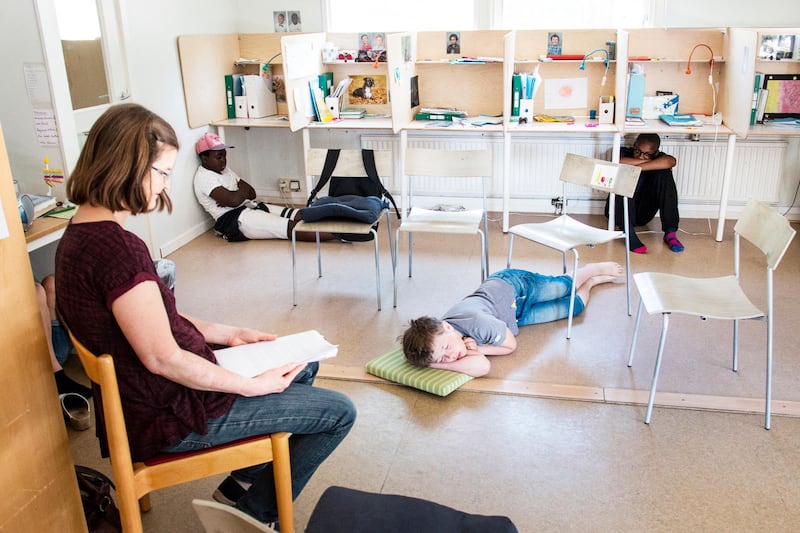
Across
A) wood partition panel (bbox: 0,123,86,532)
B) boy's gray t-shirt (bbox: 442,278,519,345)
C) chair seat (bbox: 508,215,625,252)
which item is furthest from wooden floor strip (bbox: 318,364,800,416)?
wood partition panel (bbox: 0,123,86,532)

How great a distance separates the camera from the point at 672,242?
15.2ft

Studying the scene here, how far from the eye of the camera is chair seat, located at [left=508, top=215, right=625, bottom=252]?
3.43 metres

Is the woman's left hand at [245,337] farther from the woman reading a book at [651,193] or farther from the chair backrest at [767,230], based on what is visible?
the woman reading a book at [651,193]

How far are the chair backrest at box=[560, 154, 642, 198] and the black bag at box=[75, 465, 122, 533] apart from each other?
2.53 metres

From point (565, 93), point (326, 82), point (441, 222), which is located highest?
point (326, 82)

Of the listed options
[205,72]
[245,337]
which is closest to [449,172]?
[205,72]

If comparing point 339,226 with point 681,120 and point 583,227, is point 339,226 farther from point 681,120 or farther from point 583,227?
point 681,120

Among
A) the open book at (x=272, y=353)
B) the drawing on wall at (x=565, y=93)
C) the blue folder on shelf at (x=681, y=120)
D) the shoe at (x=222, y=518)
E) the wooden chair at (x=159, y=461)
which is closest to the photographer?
the shoe at (x=222, y=518)

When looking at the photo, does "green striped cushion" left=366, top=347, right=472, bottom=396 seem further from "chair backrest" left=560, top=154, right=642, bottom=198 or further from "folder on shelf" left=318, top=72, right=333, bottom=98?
"folder on shelf" left=318, top=72, right=333, bottom=98

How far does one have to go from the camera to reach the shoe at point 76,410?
106 inches

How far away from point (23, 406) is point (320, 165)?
2759mm

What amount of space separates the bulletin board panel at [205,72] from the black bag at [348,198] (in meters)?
1.20

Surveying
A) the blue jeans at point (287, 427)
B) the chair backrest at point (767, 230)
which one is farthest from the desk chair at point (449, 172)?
the blue jeans at point (287, 427)

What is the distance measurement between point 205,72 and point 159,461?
394 centimetres
